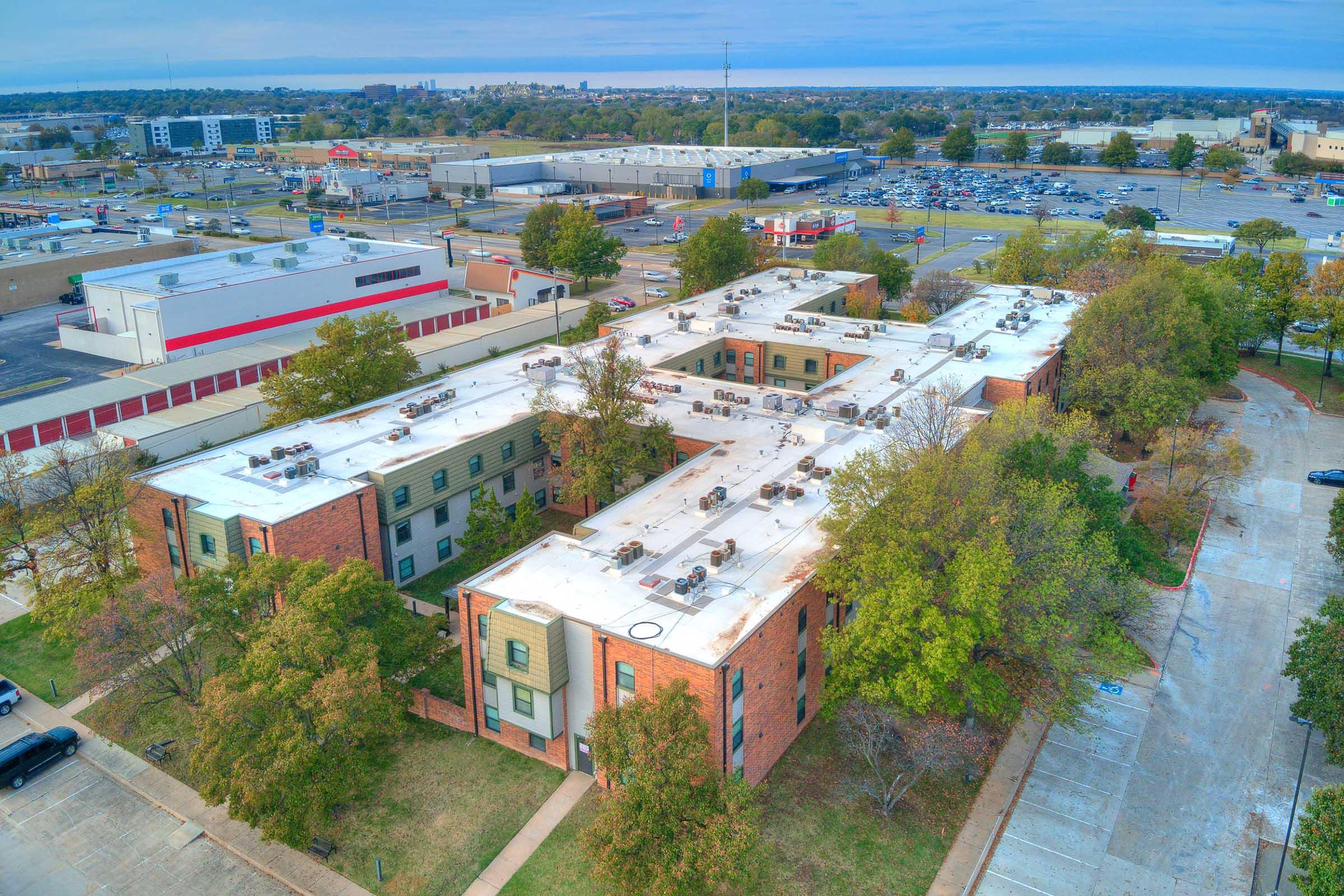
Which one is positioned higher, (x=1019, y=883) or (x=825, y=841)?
(x=825, y=841)

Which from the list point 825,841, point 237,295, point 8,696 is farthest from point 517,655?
point 237,295

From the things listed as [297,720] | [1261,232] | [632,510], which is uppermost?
[1261,232]

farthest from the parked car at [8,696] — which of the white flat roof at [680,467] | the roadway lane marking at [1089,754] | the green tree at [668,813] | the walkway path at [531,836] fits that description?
the roadway lane marking at [1089,754]

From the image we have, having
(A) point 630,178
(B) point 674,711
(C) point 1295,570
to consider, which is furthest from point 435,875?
(A) point 630,178

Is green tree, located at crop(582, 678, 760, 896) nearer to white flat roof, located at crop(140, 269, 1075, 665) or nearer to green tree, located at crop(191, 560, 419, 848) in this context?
white flat roof, located at crop(140, 269, 1075, 665)

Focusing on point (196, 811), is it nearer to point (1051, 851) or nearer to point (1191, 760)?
point (1051, 851)

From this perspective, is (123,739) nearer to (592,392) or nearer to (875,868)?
(592,392)
